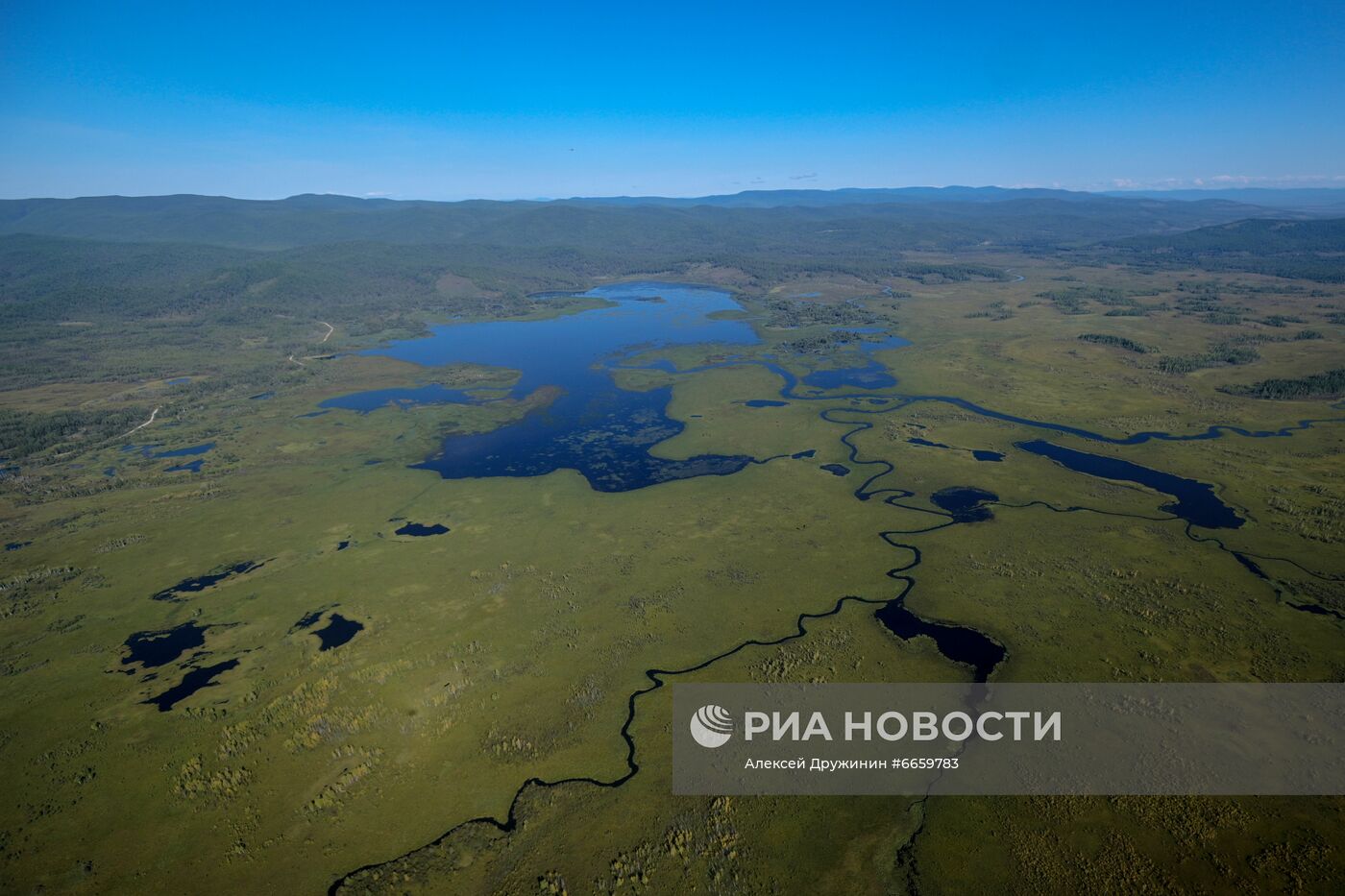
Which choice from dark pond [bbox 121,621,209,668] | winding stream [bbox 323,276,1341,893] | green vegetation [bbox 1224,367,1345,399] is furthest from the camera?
green vegetation [bbox 1224,367,1345,399]

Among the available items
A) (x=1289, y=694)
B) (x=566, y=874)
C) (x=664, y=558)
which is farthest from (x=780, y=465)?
(x=566, y=874)

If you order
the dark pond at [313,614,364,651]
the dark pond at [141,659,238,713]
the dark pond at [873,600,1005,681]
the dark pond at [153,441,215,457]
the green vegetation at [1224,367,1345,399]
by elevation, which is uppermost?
the green vegetation at [1224,367,1345,399]

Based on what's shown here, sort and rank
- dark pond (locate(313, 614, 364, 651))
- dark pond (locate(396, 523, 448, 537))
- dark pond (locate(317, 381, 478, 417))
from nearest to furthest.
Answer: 1. dark pond (locate(313, 614, 364, 651))
2. dark pond (locate(396, 523, 448, 537))
3. dark pond (locate(317, 381, 478, 417))

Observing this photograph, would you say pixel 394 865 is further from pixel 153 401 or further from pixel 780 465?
pixel 153 401

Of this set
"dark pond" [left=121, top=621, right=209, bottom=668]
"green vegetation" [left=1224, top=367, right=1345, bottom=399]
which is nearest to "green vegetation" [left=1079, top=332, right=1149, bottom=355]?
"green vegetation" [left=1224, top=367, right=1345, bottom=399]

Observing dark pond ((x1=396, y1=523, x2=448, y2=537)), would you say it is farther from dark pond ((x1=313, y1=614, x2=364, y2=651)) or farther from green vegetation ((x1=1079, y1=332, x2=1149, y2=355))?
green vegetation ((x1=1079, y1=332, x2=1149, y2=355))

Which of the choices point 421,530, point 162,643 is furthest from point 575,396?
point 162,643

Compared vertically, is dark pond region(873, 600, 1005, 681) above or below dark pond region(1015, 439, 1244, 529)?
below

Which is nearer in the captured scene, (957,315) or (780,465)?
(780,465)

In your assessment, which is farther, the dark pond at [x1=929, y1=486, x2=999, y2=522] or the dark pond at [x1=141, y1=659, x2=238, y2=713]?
the dark pond at [x1=929, y1=486, x2=999, y2=522]
